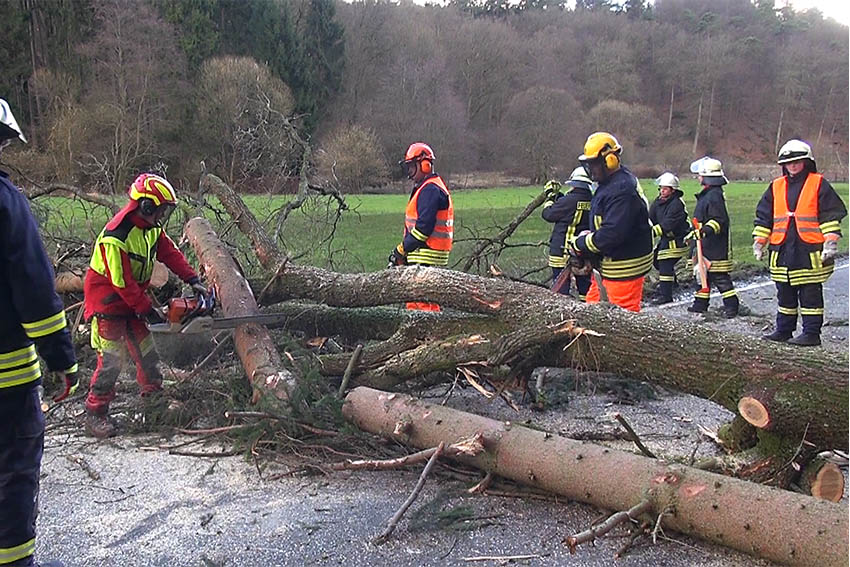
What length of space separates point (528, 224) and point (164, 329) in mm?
14798

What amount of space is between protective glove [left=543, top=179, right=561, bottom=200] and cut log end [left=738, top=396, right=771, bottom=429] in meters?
3.65

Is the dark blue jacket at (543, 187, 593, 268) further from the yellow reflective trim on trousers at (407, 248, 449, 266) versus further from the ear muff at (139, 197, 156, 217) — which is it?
the ear muff at (139, 197, 156, 217)

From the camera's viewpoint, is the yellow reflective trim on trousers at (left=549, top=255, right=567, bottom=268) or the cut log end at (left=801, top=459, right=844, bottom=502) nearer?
the cut log end at (left=801, top=459, right=844, bottom=502)

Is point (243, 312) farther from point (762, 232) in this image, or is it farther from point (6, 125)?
point (762, 232)

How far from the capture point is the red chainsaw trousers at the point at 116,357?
168 inches

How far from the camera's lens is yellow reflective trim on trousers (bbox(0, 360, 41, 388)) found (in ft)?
8.75

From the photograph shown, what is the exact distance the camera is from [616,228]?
5102mm

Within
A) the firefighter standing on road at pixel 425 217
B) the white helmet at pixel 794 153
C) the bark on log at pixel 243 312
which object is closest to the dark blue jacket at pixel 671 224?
the white helmet at pixel 794 153

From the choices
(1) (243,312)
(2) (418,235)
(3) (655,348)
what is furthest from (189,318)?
(3) (655,348)

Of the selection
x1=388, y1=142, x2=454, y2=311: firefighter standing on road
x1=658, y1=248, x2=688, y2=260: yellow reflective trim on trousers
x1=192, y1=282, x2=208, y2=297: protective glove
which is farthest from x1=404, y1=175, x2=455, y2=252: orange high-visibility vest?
x1=658, y1=248, x2=688, y2=260: yellow reflective trim on trousers

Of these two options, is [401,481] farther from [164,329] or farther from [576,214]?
[576,214]

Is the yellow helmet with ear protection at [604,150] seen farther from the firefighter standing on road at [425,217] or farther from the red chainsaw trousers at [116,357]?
the red chainsaw trousers at [116,357]

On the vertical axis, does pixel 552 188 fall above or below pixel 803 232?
above

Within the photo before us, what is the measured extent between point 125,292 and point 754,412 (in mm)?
3378
